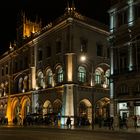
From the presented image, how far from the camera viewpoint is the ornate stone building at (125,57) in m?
47.6

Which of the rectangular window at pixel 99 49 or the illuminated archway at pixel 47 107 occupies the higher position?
the rectangular window at pixel 99 49

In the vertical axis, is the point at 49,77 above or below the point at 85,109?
above

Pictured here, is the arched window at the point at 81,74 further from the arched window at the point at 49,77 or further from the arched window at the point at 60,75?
the arched window at the point at 49,77

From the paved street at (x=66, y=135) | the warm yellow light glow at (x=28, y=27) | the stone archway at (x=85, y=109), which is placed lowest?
the paved street at (x=66, y=135)

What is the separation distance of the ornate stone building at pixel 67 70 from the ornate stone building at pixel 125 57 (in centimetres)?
428

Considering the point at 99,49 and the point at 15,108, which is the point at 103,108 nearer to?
the point at 99,49

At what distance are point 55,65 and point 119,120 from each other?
20131mm

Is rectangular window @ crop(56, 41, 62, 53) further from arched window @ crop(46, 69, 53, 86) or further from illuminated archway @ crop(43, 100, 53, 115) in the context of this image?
illuminated archway @ crop(43, 100, 53, 115)

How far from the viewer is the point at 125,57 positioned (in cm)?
5003

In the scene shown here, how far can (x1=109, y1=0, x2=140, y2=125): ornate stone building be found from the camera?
156ft

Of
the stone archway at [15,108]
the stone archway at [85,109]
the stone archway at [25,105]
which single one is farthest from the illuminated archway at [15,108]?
the stone archway at [85,109]

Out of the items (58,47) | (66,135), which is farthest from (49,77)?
(66,135)

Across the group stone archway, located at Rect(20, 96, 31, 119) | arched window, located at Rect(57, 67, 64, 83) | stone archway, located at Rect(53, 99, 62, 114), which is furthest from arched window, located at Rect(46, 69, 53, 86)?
stone archway, located at Rect(20, 96, 31, 119)

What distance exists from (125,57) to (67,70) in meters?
11.8
